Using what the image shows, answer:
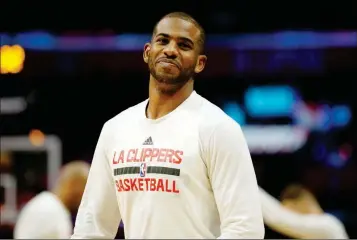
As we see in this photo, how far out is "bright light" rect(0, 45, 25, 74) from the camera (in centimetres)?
1173

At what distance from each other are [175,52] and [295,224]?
274 centimetres

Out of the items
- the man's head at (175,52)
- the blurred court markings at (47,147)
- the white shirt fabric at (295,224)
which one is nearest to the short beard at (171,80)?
the man's head at (175,52)

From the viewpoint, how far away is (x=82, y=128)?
1276 centimetres

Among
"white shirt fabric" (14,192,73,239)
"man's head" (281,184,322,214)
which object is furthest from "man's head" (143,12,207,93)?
"man's head" (281,184,322,214)

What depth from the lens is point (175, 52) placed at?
288 centimetres

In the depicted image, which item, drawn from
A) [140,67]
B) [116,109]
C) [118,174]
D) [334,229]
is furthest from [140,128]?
[116,109]

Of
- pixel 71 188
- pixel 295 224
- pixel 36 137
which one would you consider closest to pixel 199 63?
pixel 295 224

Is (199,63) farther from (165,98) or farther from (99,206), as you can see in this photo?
(99,206)

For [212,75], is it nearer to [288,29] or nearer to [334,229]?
[288,29]

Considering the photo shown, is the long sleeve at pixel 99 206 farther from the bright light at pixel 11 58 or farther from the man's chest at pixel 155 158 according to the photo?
the bright light at pixel 11 58

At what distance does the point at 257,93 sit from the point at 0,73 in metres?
3.65

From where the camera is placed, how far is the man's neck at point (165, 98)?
2.98 m

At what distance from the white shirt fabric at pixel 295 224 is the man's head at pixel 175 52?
8.26ft

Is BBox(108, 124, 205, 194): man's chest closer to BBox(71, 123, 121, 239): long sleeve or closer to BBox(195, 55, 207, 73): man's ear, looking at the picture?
BBox(71, 123, 121, 239): long sleeve
